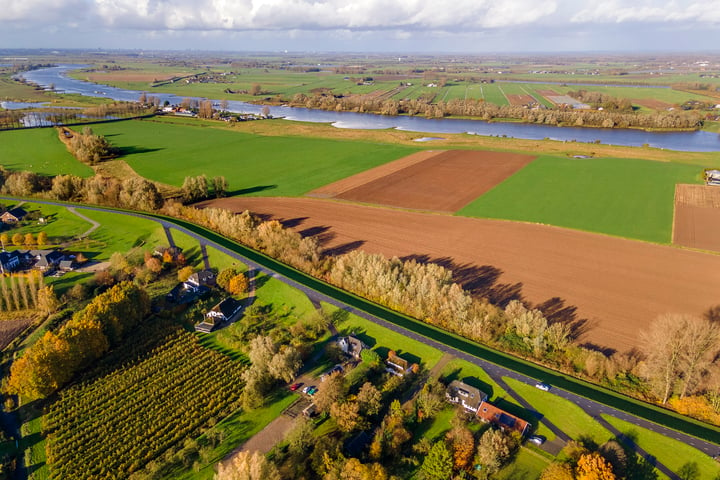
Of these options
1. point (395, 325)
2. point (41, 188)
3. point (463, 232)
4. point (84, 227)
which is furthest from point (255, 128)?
point (395, 325)

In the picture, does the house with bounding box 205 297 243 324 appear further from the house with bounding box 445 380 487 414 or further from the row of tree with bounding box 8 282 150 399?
the house with bounding box 445 380 487 414

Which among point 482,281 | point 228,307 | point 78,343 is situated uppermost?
point 482,281

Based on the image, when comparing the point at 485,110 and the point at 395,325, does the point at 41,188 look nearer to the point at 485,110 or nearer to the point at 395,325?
the point at 395,325

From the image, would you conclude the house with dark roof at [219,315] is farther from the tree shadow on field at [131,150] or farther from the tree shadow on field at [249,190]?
the tree shadow on field at [131,150]

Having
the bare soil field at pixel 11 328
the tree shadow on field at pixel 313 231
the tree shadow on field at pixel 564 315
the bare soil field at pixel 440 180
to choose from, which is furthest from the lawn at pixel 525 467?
the bare soil field at pixel 440 180

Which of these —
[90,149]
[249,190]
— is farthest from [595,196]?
[90,149]

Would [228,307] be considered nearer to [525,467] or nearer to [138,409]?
[138,409]

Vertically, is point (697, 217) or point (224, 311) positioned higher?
point (697, 217)
